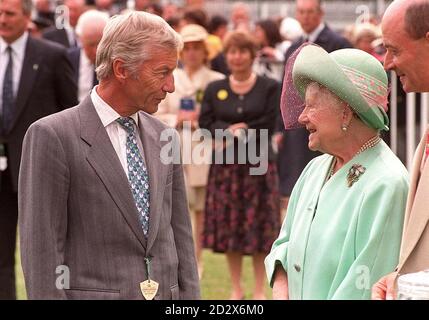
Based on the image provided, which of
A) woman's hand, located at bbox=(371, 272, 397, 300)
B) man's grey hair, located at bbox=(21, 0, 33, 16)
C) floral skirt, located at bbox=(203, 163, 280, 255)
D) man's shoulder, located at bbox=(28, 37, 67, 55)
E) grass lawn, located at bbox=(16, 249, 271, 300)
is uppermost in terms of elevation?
man's grey hair, located at bbox=(21, 0, 33, 16)

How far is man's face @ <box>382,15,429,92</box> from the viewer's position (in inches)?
164

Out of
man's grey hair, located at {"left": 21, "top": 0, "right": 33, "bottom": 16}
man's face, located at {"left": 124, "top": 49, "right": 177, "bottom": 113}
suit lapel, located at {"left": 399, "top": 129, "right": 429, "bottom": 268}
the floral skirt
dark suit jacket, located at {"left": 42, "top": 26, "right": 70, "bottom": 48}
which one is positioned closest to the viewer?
suit lapel, located at {"left": 399, "top": 129, "right": 429, "bottom": 268}

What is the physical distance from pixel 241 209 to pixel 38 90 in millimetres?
2434

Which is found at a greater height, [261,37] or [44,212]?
[261,37]

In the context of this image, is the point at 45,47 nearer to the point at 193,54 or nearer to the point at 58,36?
the point at 193,54

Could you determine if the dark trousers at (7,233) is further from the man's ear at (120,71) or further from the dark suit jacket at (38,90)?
the man's ear at (120,71)

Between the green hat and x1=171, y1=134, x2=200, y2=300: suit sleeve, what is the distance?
0.73 meters

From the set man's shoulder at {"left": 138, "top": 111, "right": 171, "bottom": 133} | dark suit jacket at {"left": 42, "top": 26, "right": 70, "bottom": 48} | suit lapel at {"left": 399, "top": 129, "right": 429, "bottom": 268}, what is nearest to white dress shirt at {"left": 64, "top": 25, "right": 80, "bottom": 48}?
dark suit jacket at {"left": 42, "top": 26, "right": 70, "bottom": 48}

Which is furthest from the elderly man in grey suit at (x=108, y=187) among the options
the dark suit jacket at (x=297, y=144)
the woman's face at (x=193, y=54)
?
the woman's face at (x=193, y=54)

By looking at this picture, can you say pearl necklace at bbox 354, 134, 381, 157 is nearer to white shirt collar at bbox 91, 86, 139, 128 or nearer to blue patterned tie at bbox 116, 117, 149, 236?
blue patterned tie at bbox 116, 117, 149, 236

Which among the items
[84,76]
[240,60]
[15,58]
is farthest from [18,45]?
[240,60]

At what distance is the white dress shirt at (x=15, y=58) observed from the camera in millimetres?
8508

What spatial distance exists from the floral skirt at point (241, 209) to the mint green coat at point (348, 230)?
5526 mm

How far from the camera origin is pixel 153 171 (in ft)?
15.2
